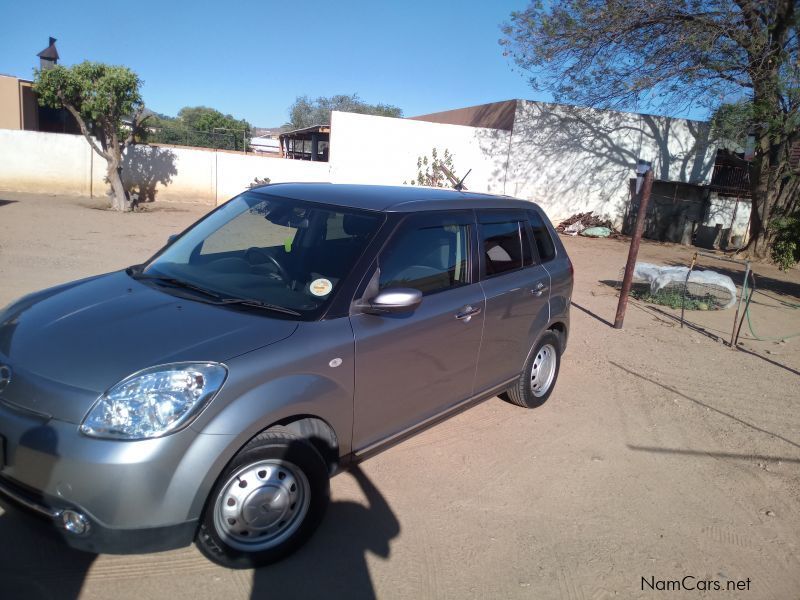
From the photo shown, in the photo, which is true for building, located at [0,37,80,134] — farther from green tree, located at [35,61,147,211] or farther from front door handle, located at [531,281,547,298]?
front door handle, located at [531,281,547,298]

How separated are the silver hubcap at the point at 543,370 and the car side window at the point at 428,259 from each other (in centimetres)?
139

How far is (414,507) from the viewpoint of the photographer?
3.49 meters

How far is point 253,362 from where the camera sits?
2.66 m

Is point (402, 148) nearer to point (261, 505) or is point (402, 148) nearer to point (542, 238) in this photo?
point (542, 238)

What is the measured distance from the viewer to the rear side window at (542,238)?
4.95 metres

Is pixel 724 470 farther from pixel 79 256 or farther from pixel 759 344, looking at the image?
pixel 79 256

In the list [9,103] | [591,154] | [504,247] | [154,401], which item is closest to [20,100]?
[9,103]

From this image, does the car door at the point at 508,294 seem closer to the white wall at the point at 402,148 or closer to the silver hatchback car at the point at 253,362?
the silver hatchback car at the point at 253,362

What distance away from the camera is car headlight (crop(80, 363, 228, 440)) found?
7.79 feet

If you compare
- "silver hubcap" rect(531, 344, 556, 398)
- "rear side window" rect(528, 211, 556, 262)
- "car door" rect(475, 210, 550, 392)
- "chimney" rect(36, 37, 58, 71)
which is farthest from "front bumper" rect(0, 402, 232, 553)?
"chimney" rect(36, 37, 58, 71)

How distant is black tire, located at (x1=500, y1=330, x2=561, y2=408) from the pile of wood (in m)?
16.3

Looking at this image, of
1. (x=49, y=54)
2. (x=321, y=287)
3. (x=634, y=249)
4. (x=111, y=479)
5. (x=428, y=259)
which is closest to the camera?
(x=111, y=479)

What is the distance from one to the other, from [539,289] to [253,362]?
2.73m

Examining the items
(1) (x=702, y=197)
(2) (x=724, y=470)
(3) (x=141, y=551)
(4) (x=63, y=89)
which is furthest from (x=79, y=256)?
(1) (x=702, y=197)
